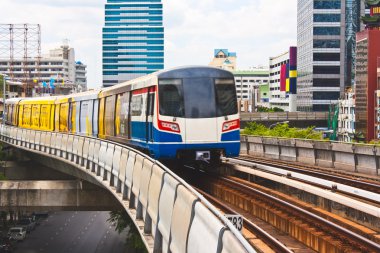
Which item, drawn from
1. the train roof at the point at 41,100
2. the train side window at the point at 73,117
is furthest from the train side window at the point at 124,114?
the train roof at the point at 41,100

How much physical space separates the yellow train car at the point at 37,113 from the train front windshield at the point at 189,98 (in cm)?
2809

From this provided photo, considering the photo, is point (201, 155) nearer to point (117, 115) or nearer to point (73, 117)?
point (117, 115)

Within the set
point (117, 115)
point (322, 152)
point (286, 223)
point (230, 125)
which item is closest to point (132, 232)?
point (322, 152)

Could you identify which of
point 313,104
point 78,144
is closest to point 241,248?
point 78,144

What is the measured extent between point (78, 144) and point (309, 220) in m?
16.3

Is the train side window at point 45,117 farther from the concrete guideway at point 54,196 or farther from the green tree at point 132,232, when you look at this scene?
the concrete guideway at point 54,196

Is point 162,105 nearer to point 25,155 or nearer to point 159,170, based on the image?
point 159,170

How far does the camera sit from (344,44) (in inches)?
4941

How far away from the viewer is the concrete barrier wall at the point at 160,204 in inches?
286

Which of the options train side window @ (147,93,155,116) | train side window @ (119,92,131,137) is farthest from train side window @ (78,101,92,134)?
train side window @ (147,93,155,116)

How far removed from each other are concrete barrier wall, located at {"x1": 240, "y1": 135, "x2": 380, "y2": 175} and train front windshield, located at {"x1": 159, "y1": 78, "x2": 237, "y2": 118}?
7476mm

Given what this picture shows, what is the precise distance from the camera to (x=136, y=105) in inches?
975

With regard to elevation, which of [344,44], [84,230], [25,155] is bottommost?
[84,230]

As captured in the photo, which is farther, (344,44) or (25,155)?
(344,44)
